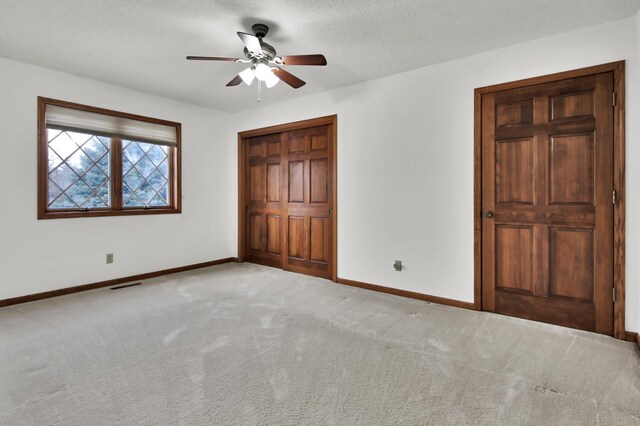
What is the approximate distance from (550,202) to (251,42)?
2.79 m

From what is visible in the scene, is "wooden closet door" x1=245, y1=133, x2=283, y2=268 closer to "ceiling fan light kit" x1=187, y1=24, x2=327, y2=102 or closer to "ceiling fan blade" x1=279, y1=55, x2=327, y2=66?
"ceiling fan light kit" x1=187, y1=24, x2=327, y2=102

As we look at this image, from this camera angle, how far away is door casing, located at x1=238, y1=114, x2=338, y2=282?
13.9ft

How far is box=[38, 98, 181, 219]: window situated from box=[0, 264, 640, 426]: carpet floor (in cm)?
124

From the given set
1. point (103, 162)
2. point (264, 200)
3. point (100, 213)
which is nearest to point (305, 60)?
point (264, 200)

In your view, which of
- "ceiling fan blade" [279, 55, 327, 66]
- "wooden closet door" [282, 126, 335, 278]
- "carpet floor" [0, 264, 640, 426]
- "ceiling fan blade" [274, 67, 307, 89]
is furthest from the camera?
"wooden closet door" [282, 126, 335, 278]

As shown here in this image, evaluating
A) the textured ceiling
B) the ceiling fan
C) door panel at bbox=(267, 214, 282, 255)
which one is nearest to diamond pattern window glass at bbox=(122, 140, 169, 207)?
the textured ceiling

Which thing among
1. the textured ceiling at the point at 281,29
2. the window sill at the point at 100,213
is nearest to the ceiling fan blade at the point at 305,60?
the textured ceiling at the point at 281,29

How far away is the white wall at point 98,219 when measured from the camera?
3.39 metres

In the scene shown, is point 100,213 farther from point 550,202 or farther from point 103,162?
point 550,202

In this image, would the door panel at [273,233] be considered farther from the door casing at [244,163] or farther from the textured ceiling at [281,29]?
the textured ceiling at [281,29]

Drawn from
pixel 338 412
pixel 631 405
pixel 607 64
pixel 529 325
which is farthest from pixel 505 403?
pixel 607 64

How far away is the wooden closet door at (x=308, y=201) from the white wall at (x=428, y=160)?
0.88 ft

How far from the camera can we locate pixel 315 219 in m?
4.57

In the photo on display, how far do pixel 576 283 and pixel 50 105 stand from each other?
5.48 metres
